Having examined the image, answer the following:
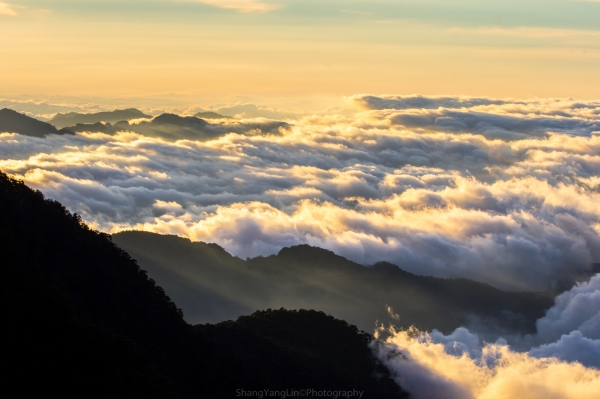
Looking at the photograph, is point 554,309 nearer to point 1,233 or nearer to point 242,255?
point 242,255

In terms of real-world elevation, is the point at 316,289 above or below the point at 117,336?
above

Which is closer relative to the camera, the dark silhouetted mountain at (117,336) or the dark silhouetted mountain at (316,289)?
the dark silhouetted mountain at (117,336)

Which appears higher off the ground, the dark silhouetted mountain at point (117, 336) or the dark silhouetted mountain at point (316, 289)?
the dark silhouetted mountain at point (316, 289)

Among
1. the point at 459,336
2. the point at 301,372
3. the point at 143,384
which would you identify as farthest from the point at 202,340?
the point at 459,336

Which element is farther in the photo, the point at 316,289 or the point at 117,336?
the point at 316,289

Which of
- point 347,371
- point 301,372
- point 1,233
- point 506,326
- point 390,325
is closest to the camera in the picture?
point 1,233
